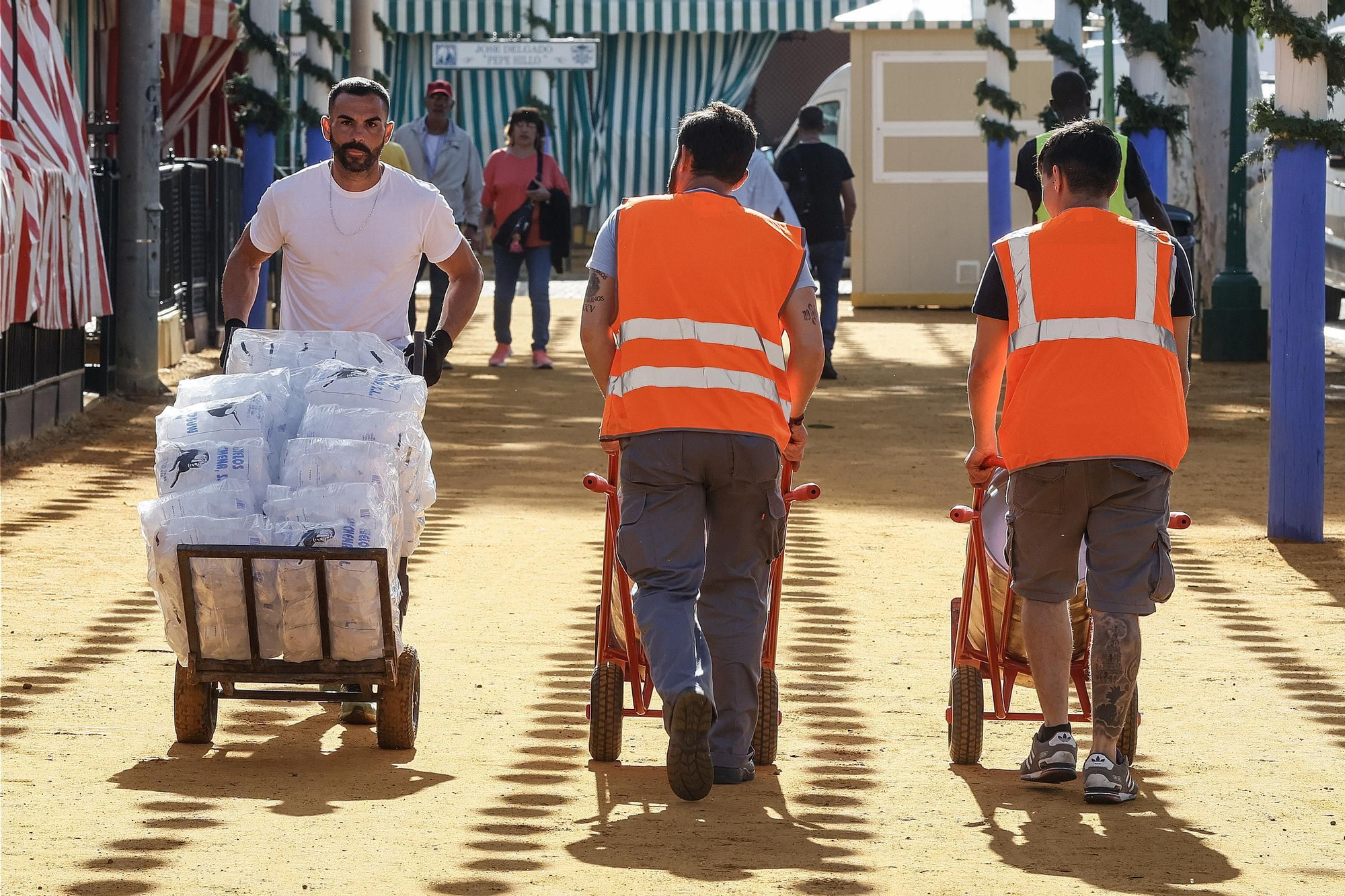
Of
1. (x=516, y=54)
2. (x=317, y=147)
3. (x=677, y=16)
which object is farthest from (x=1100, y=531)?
(x=677, y=16)

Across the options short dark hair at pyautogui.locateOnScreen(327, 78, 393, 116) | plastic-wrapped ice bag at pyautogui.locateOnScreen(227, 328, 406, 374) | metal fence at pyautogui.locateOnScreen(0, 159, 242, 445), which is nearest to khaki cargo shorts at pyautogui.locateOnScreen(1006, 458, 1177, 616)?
plastic-wrapped ice bag at pyautogui.locateOnScreen(227, 328, 406, 374)

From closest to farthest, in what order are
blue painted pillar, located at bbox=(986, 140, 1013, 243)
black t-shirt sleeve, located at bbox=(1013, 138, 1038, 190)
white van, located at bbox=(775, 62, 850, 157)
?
black t-shirt sleeve, located at bbox=(1013, 138, 1038, 190) → blue painted pillar, located at bbox=(986, 140, 1013, 243) → white van, located at bbox=(775, 62, 850, 157)

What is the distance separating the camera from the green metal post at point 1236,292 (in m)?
16.2

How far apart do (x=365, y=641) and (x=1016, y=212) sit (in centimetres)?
1764

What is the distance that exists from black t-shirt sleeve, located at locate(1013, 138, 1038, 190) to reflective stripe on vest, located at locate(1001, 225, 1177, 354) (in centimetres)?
404

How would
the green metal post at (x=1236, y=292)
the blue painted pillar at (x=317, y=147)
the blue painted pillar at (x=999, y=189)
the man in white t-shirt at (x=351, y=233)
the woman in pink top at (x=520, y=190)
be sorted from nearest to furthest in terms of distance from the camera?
1. the man in white t-shirt at (x=351, y=233)
2. the woman in pink top at (x=520, y=190)
3. the green metal post at (x=1236, y=292)
4. the blue painted pillar at (x=317, y=147)
5. the blue painted pillar at (x=999, y=189)

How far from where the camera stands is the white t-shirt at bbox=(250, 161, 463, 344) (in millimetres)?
5715

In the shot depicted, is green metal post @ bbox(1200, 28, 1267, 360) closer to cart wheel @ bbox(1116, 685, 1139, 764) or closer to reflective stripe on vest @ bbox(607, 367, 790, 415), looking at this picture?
cart wheel @ bbox(1116, 685, 1139, 764)

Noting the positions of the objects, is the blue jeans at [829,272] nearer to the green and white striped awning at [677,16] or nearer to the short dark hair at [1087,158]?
the short dark hair at [1087,158]

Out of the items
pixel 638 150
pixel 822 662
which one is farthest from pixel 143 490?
pixel 638 150

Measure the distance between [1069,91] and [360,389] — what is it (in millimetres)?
5256

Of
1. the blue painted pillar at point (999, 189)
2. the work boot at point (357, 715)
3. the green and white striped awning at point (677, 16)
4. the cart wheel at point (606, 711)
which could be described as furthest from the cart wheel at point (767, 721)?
the green and white striped awning at point (677, 16)

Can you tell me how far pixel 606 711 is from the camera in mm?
5297

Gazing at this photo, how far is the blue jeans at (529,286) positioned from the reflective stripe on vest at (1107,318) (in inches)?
393
